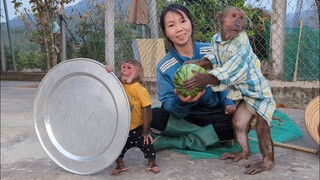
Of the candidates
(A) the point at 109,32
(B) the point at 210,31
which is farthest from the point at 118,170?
(A) the point at 109,32

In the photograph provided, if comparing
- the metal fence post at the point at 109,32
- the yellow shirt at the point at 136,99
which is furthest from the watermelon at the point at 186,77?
the metal fence post at the point at 109,32

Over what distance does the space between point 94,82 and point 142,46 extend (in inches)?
156

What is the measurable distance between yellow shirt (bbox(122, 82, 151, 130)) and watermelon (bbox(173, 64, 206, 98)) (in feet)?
0.71

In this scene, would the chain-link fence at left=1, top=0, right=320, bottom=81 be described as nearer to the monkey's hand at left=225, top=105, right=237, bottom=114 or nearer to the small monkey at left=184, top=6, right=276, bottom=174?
the monkey's hand at left=225, top=105, right=237, bottom=114

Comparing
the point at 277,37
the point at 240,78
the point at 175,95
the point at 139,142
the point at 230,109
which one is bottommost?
the point at 139,142

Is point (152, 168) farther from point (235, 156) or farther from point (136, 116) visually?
point (235, 156)

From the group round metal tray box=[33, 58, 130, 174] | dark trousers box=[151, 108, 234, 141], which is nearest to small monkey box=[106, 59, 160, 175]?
round metal tray box=[33, 58, 130, 174]

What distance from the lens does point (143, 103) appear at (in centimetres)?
241

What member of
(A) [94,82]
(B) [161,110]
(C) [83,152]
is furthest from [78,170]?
(B) [161,110]

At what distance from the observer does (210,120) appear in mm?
2926

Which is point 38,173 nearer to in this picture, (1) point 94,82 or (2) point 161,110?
(1) point 94,82

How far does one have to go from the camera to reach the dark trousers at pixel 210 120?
2842 mm

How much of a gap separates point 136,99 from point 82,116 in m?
0.36

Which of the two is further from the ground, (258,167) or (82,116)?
(82,116)
